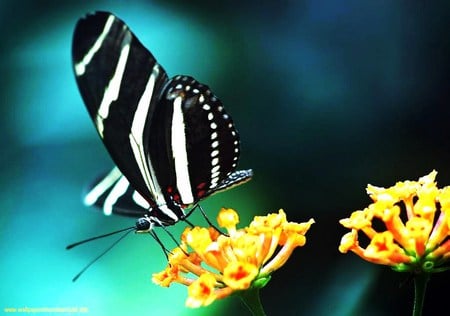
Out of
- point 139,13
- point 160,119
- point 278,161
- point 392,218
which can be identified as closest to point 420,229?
point 392,218

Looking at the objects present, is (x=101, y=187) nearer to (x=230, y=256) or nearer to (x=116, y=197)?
(x=116, y=197)

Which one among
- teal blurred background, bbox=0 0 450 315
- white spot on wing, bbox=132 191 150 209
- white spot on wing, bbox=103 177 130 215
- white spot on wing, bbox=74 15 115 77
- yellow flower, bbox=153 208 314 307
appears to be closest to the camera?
yellow flower, bbox=153 208 314 307

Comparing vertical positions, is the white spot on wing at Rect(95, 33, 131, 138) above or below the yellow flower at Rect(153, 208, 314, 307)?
above

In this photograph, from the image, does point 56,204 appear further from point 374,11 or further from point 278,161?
point 374,11

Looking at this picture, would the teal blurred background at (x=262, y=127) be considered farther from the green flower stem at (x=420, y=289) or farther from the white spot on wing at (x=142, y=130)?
the green flower stem at (x=420, y=289)

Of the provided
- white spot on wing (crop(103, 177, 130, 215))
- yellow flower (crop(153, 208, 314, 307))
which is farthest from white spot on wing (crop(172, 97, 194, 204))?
yellow flower (crop(153, 208, 314, 307))

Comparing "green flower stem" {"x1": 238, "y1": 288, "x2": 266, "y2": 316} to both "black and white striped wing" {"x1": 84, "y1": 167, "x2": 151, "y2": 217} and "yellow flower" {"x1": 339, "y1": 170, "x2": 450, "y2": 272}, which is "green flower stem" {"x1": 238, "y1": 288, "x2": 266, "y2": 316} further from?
"black and white striped wing" {"x1": 84, "y1": 167, "x2": 151, "y2": 217}
